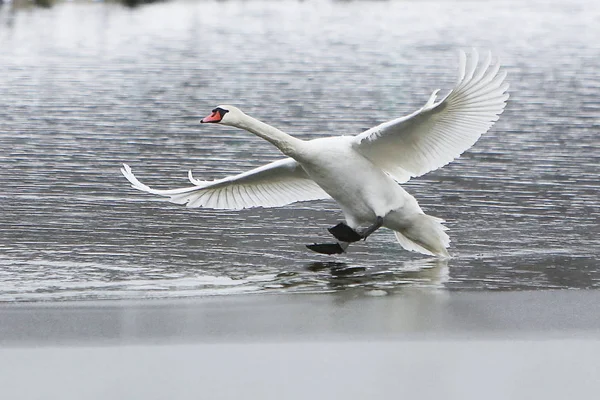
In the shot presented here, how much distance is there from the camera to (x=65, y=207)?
544 inches

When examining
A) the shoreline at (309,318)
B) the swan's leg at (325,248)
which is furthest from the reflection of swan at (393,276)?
the shoreline at (309,318)

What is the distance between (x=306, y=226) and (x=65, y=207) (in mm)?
2977

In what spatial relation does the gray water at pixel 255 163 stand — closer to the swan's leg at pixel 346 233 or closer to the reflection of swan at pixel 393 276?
the reflection of swan at pixel 393 276

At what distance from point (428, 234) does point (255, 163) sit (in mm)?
6479

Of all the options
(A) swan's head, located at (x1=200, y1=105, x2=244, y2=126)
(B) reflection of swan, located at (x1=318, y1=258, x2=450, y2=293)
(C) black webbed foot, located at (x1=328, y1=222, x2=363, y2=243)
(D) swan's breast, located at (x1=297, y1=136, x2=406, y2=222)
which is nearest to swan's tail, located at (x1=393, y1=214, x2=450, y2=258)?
(B) reflection of swan, located at (x1=318, y1=258, x2=450, y2=293)

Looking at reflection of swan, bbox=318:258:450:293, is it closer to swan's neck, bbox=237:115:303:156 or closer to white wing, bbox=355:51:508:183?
white wing, bbox=355:51:508:183

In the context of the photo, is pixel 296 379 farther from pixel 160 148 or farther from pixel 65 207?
pixel 160 148

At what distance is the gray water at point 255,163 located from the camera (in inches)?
421

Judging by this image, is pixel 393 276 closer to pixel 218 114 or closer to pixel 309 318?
pixel 309 318

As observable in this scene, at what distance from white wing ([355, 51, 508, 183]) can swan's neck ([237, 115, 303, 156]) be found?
0.61 m

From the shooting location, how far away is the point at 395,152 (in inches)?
433

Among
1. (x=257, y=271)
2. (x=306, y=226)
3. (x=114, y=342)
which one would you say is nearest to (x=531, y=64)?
(x=306, y=226)

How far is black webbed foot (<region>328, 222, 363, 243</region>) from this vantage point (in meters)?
10.7

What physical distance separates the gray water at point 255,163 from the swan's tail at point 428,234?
130 mm
